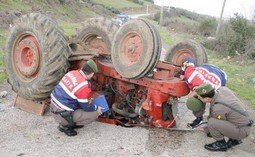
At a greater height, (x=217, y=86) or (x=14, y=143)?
(x=217, y=86)

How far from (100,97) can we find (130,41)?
1.06 m

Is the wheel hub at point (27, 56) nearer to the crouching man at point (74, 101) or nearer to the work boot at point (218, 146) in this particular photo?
the crouching man at point (74, 101)

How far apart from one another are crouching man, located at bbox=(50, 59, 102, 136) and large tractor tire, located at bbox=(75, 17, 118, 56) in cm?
166

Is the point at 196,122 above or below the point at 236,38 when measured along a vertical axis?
below

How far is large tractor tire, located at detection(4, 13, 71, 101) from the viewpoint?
578 cm

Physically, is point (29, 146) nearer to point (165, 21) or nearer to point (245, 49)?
point (245, 49)

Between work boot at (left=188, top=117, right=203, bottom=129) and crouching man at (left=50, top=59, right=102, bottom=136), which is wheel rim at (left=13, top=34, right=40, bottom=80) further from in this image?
work boot at (left=188, top=117, right=203, bottom=129)

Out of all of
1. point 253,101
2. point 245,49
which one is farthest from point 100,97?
point 245,49

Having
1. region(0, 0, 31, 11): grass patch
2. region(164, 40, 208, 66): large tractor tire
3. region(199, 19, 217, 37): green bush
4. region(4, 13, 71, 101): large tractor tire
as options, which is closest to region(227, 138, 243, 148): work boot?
region(164, 40, 208, 66): large tractor tire

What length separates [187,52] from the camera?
6.83m

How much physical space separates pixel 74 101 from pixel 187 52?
2.60m

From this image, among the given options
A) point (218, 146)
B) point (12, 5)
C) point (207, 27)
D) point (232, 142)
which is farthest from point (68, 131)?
point (207, 27)

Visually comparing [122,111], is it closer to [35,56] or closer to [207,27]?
[35,56]

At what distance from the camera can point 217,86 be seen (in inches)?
220
